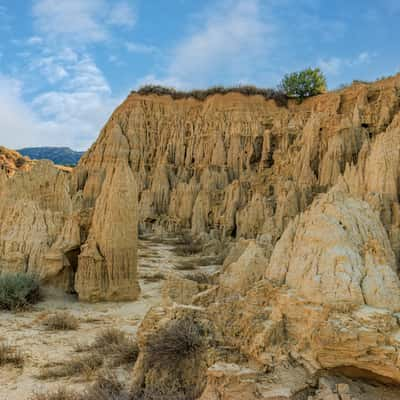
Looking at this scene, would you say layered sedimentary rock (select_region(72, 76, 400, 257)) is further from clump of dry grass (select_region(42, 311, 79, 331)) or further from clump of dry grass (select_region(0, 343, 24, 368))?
clump of dry grass (select_region(0, 343, 24, 368))

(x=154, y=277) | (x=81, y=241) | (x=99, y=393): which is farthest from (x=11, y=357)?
(x=154, y=277)

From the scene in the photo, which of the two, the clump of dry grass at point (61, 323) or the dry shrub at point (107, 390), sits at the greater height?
the dry shrub at point (107, 390)

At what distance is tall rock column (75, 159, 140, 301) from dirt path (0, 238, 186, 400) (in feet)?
1.30

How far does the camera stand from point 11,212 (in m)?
10.6

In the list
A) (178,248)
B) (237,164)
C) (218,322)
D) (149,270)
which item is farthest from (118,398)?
(237,164)

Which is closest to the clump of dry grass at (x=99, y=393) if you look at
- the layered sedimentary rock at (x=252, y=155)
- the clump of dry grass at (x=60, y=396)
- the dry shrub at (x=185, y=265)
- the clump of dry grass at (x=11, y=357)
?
the clump of dry grass at (x=60, y=396)

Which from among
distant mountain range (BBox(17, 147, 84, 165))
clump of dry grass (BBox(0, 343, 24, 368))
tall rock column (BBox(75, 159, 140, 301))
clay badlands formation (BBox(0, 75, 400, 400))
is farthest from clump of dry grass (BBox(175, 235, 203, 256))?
distant mountain range (BBox(17, 147, 84, 165))

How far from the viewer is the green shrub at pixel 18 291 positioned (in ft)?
27.6

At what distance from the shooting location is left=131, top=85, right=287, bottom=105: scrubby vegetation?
36.3 meters

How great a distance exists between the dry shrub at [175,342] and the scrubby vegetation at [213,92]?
3413cm

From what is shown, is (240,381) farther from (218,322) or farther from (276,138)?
(276,138)

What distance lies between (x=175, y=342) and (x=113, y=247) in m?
6.20

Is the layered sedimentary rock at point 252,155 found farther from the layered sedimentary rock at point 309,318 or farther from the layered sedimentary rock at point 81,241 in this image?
the layered sedimentary rock at point 81,241

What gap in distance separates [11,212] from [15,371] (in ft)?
20.6
